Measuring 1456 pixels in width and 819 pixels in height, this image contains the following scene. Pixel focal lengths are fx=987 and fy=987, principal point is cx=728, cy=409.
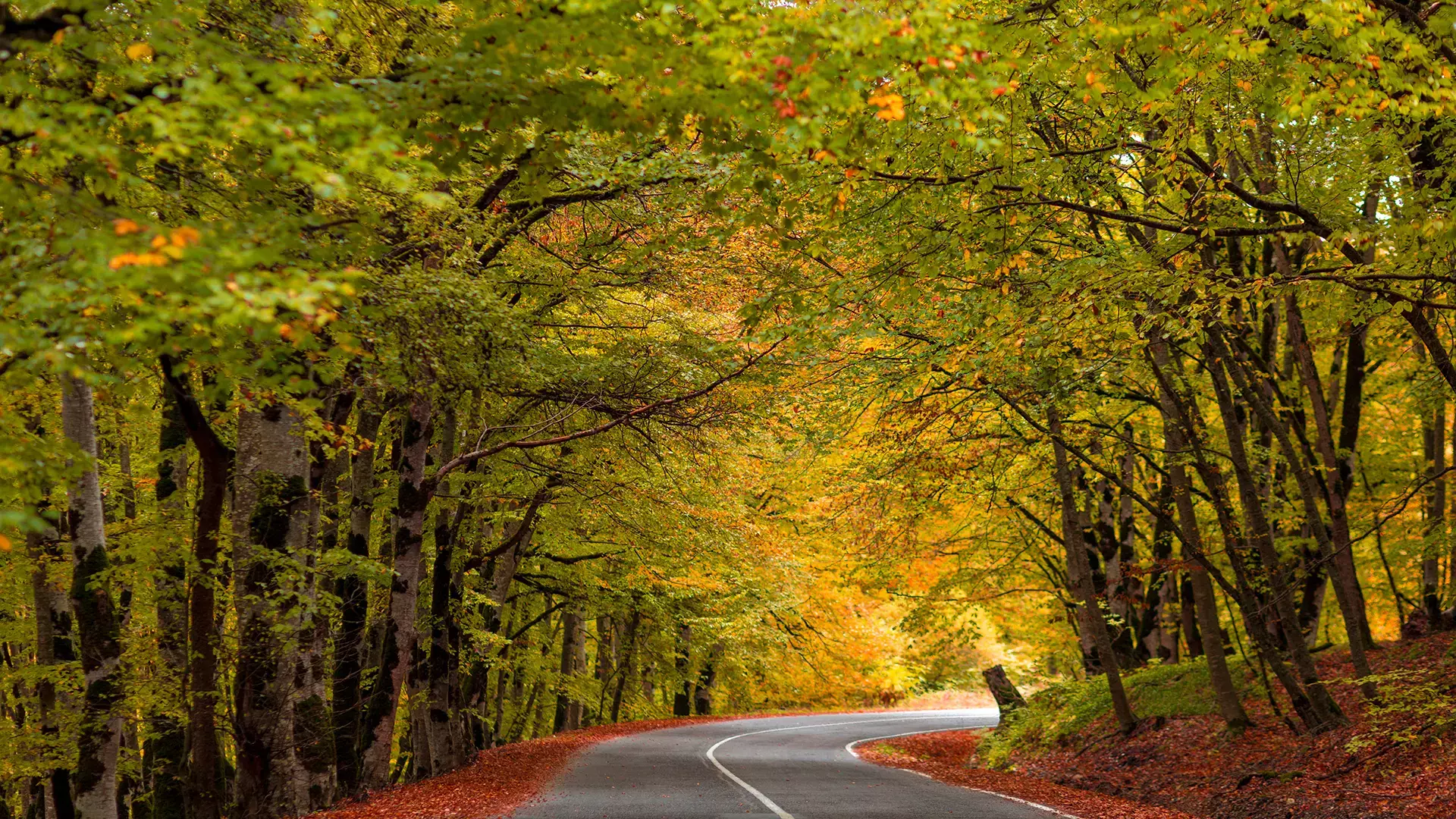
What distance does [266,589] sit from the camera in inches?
388

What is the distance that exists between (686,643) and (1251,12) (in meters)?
20.6

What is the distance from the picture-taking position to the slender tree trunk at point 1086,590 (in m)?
15.7

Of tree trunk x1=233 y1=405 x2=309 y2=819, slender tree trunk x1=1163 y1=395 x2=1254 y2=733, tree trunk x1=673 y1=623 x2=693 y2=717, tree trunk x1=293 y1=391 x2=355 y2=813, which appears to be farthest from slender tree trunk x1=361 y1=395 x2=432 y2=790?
tree trunk x1=673 y1=623 x2=693 y2=717

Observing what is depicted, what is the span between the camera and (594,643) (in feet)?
138

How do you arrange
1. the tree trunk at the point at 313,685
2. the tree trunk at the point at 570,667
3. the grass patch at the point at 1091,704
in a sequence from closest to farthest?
the tree trunk at the point at 313,685 → the grass patch at the point at 1091,704 → the tree trunk at the point at 570,667

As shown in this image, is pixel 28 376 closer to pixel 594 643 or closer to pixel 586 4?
pixel 586 4

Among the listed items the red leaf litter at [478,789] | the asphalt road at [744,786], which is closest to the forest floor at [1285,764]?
the asphalt road at [744,786]

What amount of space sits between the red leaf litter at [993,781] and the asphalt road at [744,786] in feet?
1.74

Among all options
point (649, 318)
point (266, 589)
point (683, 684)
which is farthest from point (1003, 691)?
point (266, 589)

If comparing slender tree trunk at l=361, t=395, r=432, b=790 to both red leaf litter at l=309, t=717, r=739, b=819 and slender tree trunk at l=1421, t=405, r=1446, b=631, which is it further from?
slender tree trunk at l=1421, t=405, r=1446, b=631

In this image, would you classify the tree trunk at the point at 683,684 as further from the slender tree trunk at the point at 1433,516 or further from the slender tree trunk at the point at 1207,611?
the slender tree trunk at the point at 1433,516

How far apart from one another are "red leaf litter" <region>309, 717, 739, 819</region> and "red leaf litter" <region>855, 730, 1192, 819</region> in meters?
→ 6.17

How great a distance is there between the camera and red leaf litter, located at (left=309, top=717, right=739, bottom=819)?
1112cm

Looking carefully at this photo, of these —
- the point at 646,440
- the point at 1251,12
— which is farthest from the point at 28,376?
the point at 646,440
